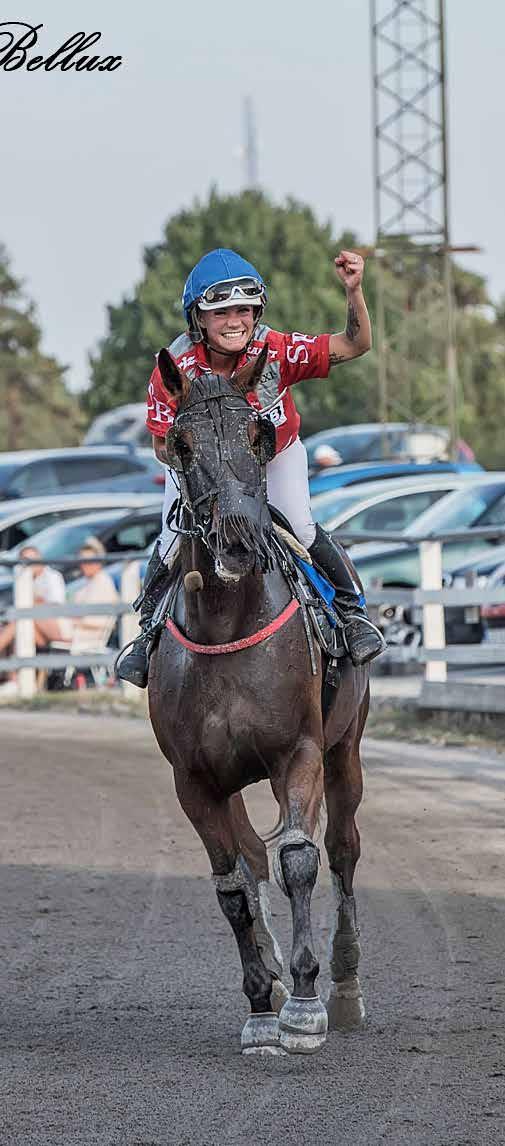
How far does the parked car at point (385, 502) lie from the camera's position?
2275cm

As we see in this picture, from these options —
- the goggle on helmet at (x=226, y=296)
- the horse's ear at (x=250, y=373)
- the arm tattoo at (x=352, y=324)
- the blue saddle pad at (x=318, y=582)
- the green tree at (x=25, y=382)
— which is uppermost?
the goggle on helmet at (x=226, y=296)

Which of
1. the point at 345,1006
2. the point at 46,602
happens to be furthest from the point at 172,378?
the point at 46,602

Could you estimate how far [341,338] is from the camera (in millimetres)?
7000

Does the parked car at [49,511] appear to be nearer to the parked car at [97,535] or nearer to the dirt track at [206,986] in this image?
the parked car at [97,535]

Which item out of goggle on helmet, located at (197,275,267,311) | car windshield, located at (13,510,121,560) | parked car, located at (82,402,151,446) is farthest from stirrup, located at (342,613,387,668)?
parked car, located at (82,402,151,446)

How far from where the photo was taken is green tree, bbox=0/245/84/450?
3551 inches

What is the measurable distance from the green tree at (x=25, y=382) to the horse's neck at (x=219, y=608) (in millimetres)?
83612

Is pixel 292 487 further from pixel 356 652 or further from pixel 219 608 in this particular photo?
pixel 219 608

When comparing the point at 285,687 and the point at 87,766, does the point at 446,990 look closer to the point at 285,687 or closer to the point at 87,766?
the point at 285,687

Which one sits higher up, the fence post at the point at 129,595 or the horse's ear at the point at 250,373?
the horse's ear at the point at 250,373

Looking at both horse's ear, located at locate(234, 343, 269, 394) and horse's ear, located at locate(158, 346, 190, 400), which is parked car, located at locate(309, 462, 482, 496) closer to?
horse's ear, located at locate(234, 343, 269, 394)

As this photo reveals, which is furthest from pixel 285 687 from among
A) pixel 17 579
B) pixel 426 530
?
pixel 17 579

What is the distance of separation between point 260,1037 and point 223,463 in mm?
1843

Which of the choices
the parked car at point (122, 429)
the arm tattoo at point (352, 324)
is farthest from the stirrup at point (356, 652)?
the parked car at point (122, 429)
